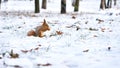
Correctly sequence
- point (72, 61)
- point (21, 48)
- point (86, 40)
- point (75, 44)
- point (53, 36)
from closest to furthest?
point (72, 61) → point (21, 48) → point (75, 44) → point (86, 40) → point (53, 36)

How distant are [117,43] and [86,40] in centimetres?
101

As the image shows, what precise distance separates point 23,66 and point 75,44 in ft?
9.68

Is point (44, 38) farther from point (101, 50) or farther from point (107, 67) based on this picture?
point (107, 67)

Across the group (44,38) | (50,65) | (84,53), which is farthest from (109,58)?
(44,38)

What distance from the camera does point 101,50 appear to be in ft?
25.8

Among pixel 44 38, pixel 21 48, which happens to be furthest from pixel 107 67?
pixel 44 38

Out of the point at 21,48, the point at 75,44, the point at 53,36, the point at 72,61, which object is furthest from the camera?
the point at 53,36

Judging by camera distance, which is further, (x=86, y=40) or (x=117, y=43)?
(x=86, y=40)

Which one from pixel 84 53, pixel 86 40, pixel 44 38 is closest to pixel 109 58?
pixel 84 53

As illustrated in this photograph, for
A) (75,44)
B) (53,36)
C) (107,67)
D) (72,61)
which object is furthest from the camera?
(53,36)

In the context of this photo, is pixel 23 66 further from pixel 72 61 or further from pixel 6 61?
pixel 72 61

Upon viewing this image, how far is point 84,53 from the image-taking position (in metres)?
7.52

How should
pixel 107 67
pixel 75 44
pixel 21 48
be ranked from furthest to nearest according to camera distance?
1. pixel 75 44
2. pixel 21 48
3. pixel 107 67

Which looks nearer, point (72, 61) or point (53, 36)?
point (72, 61)
